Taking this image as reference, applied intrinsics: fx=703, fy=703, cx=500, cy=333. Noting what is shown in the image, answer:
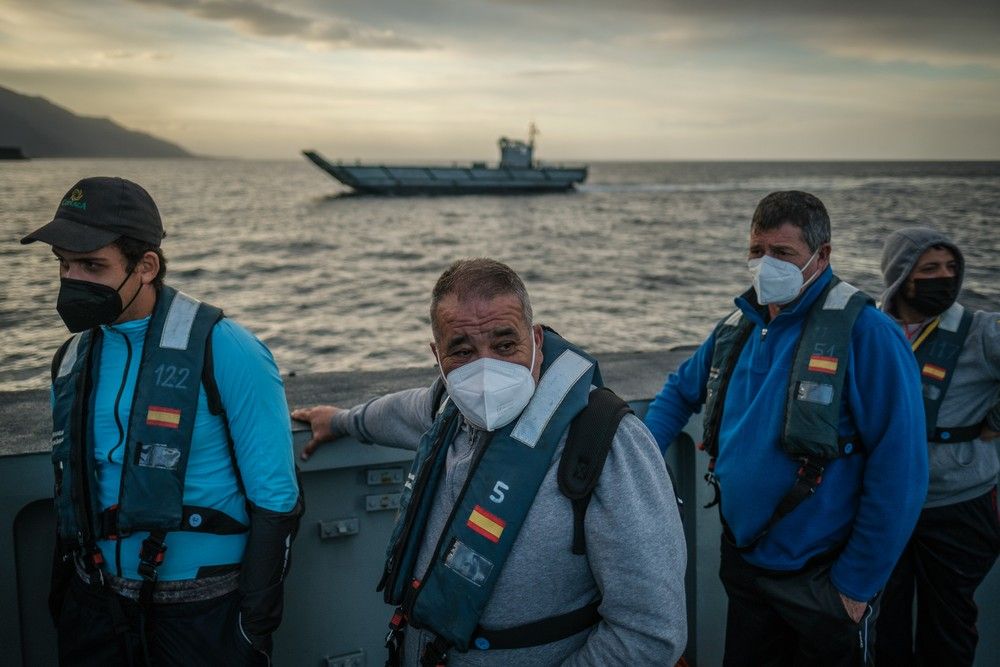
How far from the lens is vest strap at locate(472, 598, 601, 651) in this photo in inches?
58.0

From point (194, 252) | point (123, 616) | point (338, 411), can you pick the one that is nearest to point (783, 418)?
point (338, 411)

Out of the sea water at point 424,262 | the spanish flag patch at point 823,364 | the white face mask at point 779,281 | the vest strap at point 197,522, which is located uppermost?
the white face mask at point 779,281

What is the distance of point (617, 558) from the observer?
1.37 metres

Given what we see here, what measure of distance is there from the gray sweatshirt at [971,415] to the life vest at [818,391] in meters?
0.85

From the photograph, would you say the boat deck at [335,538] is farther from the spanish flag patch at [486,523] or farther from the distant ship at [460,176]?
the distant ship at [460,176]

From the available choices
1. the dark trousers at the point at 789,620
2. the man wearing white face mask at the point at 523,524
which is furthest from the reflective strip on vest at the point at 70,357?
the dark trousers at the point at 789,620

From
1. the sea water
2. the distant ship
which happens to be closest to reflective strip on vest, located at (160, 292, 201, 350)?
the sea water

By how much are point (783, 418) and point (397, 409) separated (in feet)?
3.81

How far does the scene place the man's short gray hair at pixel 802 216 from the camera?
2264mm

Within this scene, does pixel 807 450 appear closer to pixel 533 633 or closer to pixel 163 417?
pixel 533 633

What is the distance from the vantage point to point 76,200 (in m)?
1.88

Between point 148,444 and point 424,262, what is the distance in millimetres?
29889

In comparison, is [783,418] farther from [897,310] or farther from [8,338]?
[8,338]

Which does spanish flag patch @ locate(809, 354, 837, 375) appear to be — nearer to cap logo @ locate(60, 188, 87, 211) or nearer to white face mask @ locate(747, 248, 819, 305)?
white face mask @ locate(747, 248, 819, 305)
